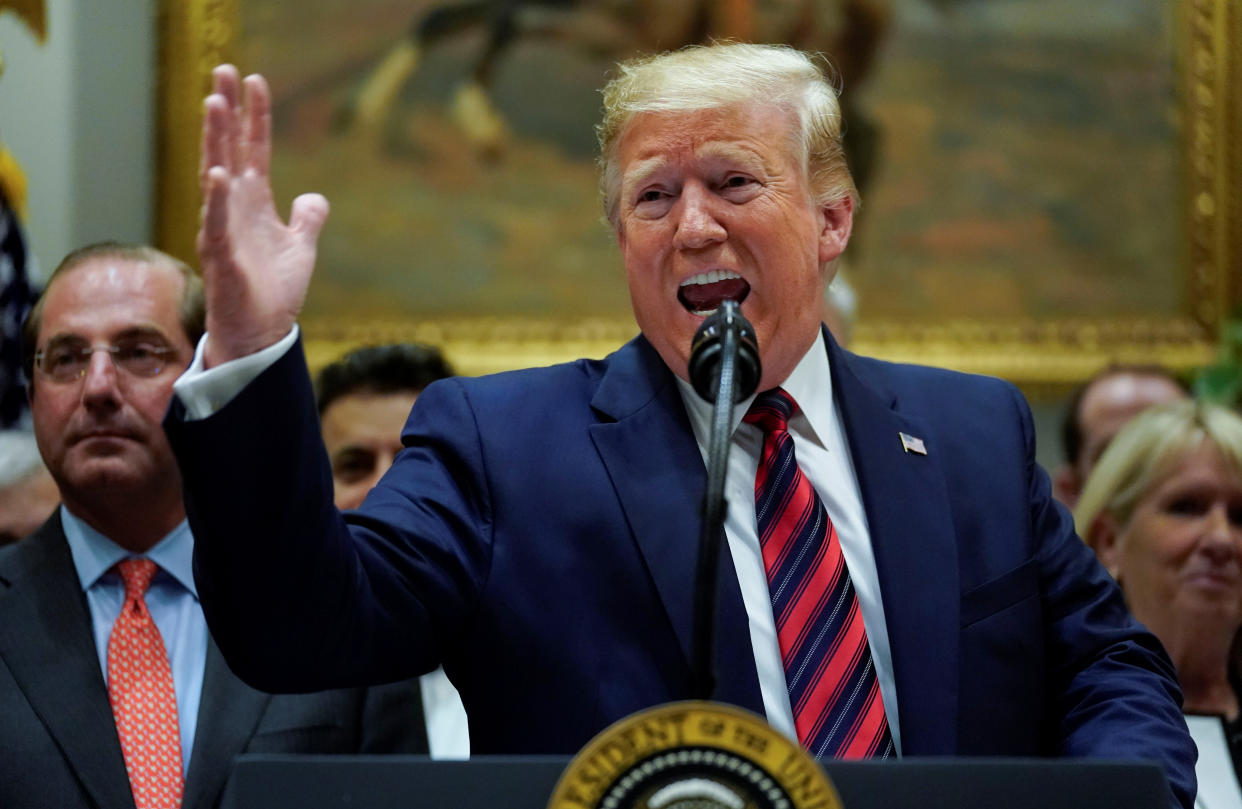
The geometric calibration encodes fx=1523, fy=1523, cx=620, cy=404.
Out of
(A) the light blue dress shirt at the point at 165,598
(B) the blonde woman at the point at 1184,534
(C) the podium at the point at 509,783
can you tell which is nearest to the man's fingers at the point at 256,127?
(C) the podium at the point at 509,783

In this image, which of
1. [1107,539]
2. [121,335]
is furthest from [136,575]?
[1107,539]

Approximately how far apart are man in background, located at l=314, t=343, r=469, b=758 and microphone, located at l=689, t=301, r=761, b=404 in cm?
225

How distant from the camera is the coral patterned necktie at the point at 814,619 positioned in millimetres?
1995

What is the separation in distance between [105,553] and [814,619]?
1572mm

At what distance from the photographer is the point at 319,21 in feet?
20.7

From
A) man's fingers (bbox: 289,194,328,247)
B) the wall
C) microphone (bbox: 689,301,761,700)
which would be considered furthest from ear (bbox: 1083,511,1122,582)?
the wall

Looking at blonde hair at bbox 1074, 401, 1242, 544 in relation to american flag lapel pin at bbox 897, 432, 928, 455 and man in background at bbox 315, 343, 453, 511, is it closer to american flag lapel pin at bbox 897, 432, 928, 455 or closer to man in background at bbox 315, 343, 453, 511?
american flag lapel pin at bbox 897, 432, 928, 455

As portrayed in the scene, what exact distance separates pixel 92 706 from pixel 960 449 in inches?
61.8

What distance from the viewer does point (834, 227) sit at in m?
2.53

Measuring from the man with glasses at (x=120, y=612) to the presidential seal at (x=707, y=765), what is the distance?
61.5 inches

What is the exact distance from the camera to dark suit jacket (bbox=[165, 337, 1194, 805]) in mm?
1879

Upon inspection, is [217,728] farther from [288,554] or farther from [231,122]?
[231,122]

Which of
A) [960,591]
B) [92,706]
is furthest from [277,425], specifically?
[92,706]

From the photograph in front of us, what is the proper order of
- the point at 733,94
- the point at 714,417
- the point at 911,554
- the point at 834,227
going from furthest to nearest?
the point at 834,227 → the point at 733,94 → the point at 911,554 → the point at 714,417
